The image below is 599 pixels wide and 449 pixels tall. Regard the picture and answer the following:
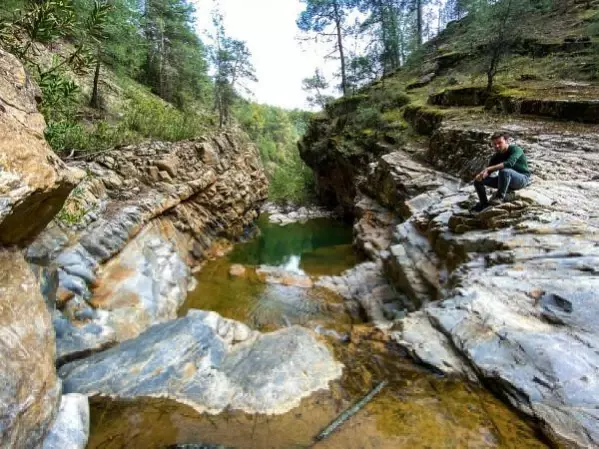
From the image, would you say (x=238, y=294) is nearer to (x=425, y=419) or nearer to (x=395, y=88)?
(x=425, y=419)

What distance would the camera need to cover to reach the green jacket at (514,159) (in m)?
7.33

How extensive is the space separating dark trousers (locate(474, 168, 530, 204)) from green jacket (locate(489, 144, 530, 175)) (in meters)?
0.11

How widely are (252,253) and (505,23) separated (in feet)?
55.8

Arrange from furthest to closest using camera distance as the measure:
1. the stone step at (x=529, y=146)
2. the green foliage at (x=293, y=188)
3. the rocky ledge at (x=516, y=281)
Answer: the green foliage at (x=293, y=188) → the stone step at (x=529, y=146) → the rocky ledge at (x=516, y=281)

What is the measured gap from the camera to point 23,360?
11.7 feet

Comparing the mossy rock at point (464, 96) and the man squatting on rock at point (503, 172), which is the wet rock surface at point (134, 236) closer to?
the man squatting on rock at point (503, 172)

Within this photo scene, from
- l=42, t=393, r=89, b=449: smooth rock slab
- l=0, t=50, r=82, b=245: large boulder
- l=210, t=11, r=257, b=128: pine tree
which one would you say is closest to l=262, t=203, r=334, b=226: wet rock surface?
l=210, t=11, r=257, b=128: pine tree

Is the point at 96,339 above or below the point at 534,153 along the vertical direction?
below

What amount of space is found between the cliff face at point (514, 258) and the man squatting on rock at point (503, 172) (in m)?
0.28

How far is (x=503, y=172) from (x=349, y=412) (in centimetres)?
599

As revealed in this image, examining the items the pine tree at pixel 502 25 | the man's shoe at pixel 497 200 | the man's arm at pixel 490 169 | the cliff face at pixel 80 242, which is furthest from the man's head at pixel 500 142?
the pine tree at pixel 502 25

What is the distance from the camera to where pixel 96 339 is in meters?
6.88

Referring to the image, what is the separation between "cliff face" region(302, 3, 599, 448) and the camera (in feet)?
13.6

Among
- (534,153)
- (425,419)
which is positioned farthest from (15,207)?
(534,153)
